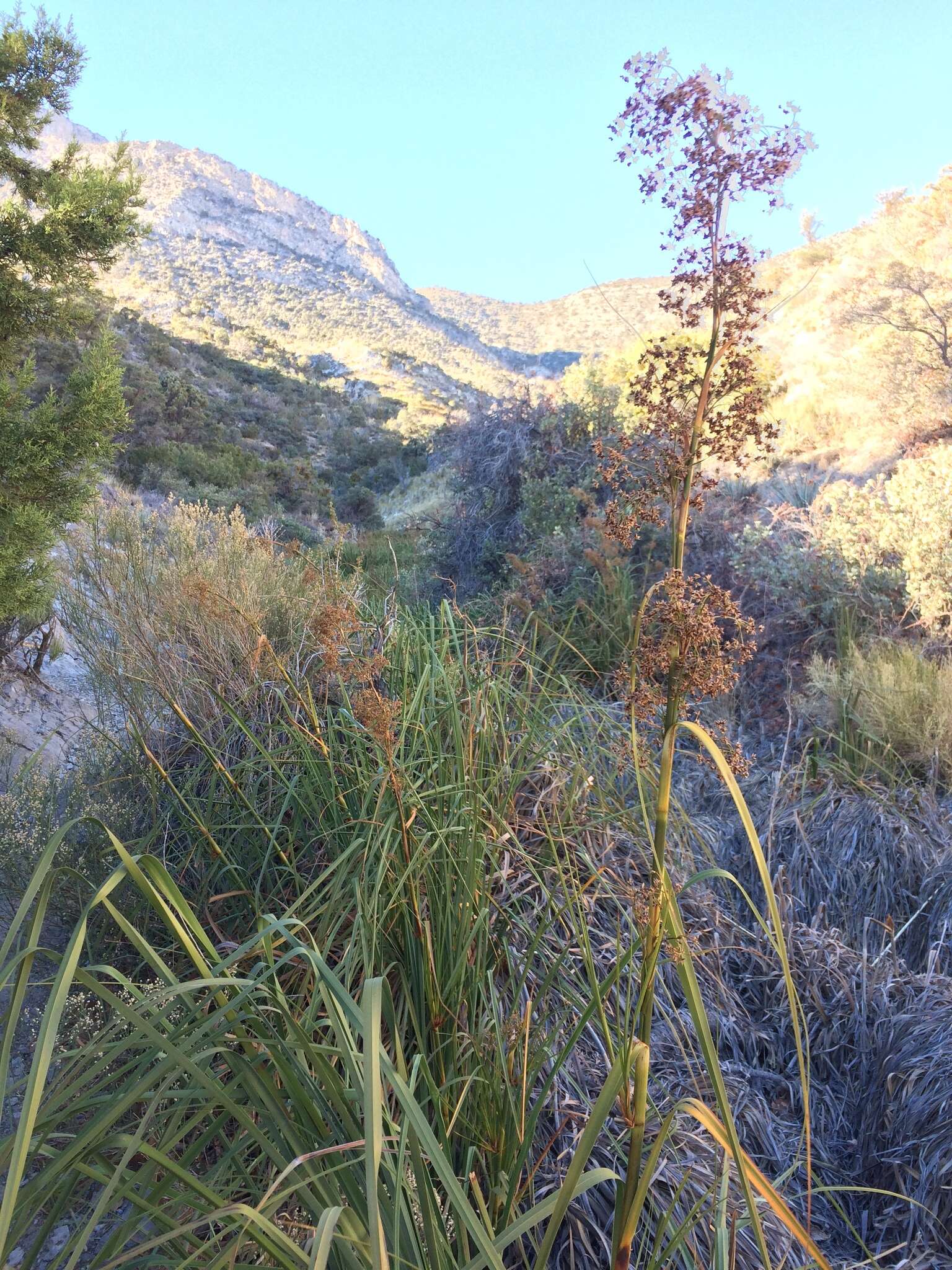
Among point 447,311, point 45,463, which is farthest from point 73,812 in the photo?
point 447,311

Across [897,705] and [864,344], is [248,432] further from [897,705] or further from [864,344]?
[897,705]

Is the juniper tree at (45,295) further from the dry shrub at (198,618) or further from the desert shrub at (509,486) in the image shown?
the desert shrub at (509,486)

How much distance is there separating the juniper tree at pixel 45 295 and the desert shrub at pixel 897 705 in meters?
4.44

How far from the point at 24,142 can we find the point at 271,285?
50004 mm

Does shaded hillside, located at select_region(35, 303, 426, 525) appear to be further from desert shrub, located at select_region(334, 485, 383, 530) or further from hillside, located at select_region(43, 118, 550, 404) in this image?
hillside, located at select_region(43, 118, 550, 404)

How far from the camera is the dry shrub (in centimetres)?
313

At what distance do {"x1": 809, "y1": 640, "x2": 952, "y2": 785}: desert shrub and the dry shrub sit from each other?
2.61 meters

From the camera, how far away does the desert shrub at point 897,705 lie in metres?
3.95

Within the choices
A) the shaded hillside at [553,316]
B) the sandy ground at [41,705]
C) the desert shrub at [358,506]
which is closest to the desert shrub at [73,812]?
the sandy ground at [41,705]

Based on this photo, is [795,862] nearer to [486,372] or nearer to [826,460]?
[826,460]

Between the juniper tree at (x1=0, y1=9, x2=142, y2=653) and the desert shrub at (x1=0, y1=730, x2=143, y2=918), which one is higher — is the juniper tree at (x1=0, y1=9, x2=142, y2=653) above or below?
above

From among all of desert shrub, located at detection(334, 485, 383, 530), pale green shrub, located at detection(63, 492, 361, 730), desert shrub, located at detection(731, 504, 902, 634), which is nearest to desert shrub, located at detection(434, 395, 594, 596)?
desert shrub, located at detection(731, 504, 902, 634)

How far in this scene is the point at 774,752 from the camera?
4469mm

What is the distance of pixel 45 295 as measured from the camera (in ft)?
16.4
